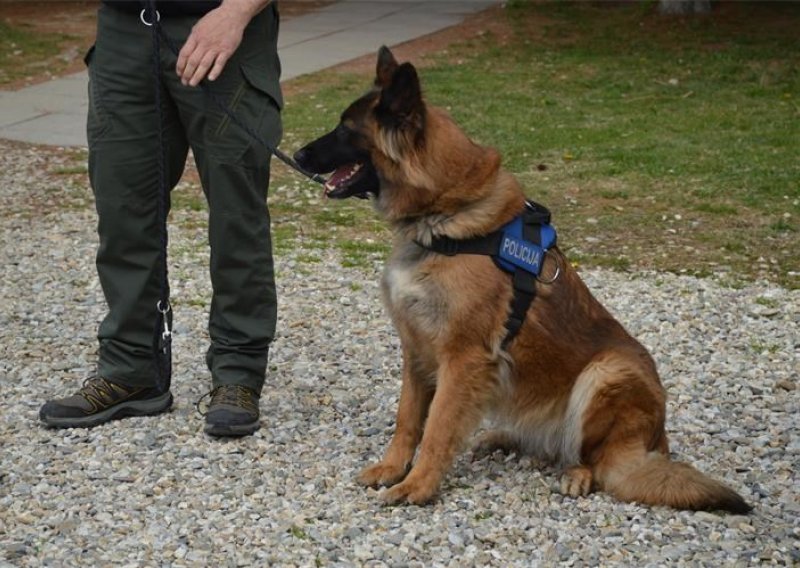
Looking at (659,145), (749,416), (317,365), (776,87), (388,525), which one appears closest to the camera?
(388,525)

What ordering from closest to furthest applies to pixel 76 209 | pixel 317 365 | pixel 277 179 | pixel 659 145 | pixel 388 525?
pixel 388 525 → pixel 317 365 → pixel 76 209 → pixel 277 179 → pixel 659 145

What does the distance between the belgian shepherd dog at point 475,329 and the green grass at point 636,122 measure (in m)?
3.24

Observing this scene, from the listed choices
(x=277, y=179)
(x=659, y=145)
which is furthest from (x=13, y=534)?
(x=659, y=145)

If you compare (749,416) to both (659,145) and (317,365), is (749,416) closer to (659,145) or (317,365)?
(317,365)

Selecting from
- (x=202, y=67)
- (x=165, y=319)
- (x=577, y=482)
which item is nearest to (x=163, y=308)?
(x=165, y=319)

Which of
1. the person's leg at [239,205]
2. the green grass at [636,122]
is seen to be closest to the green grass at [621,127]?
the green grass at [636,122]

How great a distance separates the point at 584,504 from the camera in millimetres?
4375

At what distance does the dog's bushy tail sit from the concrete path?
7958mm

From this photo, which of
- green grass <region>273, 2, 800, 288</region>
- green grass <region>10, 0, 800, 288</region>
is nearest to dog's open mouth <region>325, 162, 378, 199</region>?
green grass <region>10, 0, 800, 288</region>

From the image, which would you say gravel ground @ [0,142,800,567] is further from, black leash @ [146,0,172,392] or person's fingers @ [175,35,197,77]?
person's fingers @ [175,35,197,77]

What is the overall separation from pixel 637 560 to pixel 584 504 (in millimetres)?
438

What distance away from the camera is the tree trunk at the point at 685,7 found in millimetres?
17281

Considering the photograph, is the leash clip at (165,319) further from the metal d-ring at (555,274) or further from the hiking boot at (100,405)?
the metal d-ring at (555,274)

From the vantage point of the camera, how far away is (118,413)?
515cm
